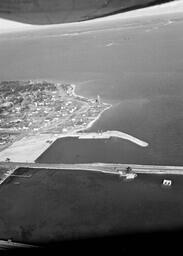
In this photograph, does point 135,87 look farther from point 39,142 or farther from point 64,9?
point 64,9

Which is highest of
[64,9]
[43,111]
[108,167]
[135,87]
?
[64,9]

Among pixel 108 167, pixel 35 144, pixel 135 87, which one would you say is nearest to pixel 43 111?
pixel 35 144

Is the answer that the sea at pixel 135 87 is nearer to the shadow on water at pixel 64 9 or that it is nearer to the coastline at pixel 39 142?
the coastline at pixel 39 142

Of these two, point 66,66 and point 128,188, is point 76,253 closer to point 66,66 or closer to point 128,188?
point 128,188

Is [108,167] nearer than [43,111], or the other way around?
[108,167]

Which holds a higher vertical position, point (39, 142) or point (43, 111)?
point (43, 111)

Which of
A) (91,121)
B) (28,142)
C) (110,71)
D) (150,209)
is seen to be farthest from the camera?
(110,71)

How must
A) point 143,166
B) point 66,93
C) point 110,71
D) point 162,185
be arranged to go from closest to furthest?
point 162,185 → point 143,166 → point 66,93 → point 110,71

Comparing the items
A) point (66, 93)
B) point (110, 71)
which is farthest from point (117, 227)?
point (110, 71)

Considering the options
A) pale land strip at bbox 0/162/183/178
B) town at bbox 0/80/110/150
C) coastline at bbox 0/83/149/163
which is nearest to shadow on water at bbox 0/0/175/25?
pale land strip at bbox 0/162/183/178

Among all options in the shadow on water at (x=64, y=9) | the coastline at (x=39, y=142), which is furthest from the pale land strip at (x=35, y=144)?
the shadow on water at (x=64, y=9)
